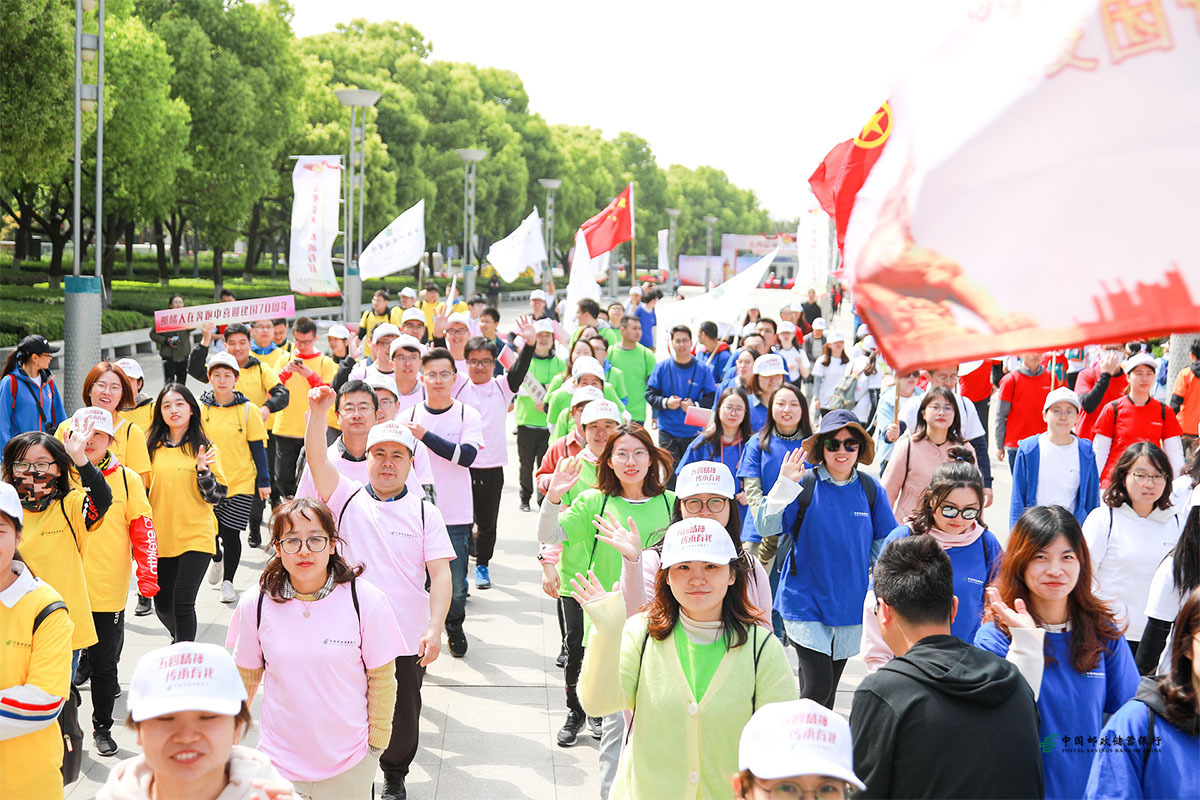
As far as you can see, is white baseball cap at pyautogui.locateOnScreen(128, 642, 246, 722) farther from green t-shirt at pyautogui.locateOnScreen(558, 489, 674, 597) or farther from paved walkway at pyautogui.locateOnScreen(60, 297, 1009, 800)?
green t-shirt at pyautogui.locateOnScreen(558, 489, 674, 597)

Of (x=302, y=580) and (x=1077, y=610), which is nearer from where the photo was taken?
(x=1077, y=610)

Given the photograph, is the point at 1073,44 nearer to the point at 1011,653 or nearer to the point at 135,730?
the point at 1011,653

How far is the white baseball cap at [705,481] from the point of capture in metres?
5.22

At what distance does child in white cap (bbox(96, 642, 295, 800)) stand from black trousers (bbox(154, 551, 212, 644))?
4.36 metres

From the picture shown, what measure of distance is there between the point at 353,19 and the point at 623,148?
53969mm

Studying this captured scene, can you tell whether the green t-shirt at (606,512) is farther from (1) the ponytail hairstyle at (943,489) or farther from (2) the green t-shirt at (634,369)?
(2) the green t-shirt at (634,369)

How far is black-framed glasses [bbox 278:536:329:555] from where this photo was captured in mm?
4410

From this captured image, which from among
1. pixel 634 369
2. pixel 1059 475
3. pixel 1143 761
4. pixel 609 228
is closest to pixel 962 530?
pixel 1143 761

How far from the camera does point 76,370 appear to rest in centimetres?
1550

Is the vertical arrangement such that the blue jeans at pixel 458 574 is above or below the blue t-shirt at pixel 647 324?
below

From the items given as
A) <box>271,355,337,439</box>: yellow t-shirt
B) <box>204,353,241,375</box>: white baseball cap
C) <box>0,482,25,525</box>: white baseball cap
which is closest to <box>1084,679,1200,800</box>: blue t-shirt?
<box>0,482,25,525</box>: white baseball cap

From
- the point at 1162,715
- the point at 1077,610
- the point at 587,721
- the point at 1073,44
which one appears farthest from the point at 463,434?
the point at 1073,44

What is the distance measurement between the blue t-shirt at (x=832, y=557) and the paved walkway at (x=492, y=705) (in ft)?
4.71

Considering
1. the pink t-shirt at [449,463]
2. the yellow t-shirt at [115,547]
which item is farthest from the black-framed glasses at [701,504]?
the yellow t-shirt at [115,547]
